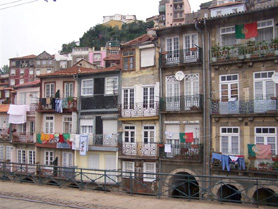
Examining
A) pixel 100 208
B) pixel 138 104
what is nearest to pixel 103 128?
pixel 138 104

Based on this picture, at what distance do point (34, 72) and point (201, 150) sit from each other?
7046 cm

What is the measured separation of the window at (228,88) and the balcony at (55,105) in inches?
558

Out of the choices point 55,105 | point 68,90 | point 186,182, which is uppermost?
point 68,90

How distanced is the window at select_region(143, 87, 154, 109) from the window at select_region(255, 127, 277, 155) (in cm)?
859

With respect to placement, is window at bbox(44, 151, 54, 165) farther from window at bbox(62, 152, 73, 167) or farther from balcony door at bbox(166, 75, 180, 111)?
balcony door at bbox(166, 75, 180, 111)

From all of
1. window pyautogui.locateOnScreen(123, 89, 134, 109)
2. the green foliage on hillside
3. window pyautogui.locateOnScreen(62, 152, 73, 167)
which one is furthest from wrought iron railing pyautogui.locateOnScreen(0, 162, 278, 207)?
the green foliage on hillside

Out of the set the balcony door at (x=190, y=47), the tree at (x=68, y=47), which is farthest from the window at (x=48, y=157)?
the tree at (x=68, y=47)

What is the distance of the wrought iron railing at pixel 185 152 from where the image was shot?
23.4m

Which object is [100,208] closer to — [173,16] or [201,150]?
[201,150]

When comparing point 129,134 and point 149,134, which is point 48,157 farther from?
point 149,134

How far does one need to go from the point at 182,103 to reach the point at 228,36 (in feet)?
19.5

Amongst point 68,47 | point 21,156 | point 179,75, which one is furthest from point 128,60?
point 68,47

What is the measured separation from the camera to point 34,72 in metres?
85.1

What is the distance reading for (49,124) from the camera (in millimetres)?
33156
